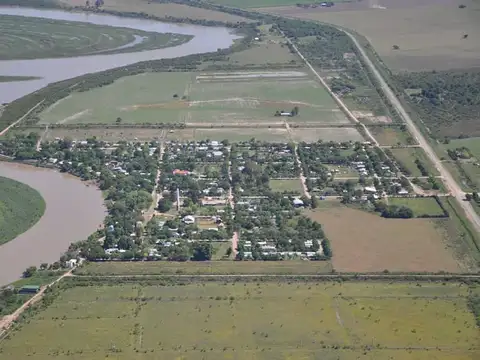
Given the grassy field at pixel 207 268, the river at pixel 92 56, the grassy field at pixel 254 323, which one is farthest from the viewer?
the river at pixel 92 56

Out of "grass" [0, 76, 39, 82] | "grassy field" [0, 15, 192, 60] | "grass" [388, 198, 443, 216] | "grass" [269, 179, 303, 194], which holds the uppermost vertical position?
"grassy field" [0, 15, 192, 60]

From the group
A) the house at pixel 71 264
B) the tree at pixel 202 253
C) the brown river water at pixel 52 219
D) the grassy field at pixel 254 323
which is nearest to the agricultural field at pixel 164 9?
the brown river water at pixel 52 219

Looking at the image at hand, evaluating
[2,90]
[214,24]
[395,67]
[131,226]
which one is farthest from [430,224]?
[214,24]

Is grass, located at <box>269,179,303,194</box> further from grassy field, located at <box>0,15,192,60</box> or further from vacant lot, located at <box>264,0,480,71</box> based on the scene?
grassy field, located at <box>0,15,192,60</box>

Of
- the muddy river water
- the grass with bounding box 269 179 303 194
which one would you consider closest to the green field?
the muddy river water

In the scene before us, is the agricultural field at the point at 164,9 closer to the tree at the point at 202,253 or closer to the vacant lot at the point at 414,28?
the vacant lot at the point at 414,28

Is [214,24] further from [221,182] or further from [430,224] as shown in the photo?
[430,224]
